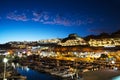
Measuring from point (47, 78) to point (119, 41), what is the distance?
6408 centimetres

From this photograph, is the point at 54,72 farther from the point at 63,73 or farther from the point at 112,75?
the point at 112,75

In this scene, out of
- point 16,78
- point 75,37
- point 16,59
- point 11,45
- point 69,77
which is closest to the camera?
point 16,78

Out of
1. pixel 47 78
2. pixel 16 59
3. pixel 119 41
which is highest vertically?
pixel 119 41

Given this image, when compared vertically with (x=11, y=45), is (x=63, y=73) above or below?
below

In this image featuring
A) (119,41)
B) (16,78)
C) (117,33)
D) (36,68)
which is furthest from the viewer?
(117,33)

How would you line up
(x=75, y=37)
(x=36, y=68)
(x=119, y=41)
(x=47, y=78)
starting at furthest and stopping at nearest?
(x=75, y=37), (x=119, y=41), (x=36, y=68), (x=47, y=78)

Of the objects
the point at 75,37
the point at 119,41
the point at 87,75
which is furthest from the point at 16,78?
the point at 75,37

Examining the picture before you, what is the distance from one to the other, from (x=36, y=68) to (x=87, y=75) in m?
32.4

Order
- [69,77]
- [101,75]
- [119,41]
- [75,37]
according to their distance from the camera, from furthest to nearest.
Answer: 1. [75,37]
2. [119,41]
3. [69,77]
4. [101,75]

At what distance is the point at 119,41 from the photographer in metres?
90.5

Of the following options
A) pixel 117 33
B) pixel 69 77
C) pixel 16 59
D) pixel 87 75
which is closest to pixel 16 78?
pixel 69 77

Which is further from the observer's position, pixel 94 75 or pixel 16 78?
pixel 16 78

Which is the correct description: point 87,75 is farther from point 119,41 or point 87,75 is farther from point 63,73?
point 119,41

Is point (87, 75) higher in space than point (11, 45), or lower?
lower
